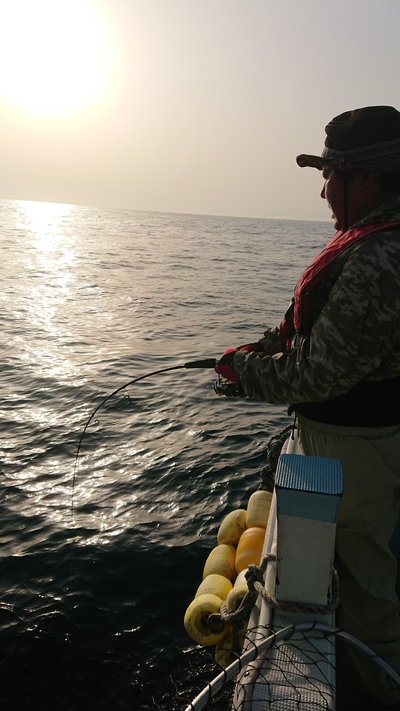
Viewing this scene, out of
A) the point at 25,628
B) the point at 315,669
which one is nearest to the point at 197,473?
the point at 25,628

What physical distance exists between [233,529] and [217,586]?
0.74m

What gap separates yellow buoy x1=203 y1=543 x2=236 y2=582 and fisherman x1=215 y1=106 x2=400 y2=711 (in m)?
1.37

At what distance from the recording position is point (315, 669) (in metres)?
2.37

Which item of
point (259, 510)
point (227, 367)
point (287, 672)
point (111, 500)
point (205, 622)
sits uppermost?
point (227, 367)

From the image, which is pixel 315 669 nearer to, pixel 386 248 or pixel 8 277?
pixel 386 248

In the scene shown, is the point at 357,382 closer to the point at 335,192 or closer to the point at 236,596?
the point at 335,192

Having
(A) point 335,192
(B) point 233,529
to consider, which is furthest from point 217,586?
(A) point 335,192

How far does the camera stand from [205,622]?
3920 mm

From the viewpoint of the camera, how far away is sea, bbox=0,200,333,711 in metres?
4.60

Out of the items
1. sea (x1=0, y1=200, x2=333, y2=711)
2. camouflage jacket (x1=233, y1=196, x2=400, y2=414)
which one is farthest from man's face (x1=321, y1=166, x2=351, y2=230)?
sea (x1=0, y1=200, x2=333, y2=711)

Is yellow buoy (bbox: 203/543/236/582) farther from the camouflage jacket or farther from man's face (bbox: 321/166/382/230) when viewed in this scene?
man's face (bbox: 321/166/382/230)

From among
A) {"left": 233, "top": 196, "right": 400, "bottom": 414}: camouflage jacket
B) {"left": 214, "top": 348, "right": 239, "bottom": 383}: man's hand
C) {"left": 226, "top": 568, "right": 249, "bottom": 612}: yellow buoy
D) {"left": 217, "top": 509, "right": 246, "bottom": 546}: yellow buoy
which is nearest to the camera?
{"left": 233, "top": 196, "right": 400, "bottom": 414}: camouflage jacket

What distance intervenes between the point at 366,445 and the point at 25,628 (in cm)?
363

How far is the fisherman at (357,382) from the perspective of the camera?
111 inches
